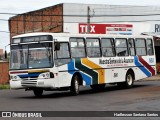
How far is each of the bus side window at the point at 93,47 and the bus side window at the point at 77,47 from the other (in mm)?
371

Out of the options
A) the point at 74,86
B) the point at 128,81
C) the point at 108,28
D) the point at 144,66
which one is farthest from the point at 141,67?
the point at 108,28

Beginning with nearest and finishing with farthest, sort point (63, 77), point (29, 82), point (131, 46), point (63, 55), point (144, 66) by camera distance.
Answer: point (29, 82)
point (63, 77)
point (63, 55)
point (131, 46)
point (144, 66)

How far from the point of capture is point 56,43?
20.5 m

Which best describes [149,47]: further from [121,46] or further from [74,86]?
[74,86]

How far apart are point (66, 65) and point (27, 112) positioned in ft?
21.7

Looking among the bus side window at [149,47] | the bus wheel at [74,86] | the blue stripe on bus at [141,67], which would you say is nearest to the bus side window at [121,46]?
the blue stripe on bus at [141,67]

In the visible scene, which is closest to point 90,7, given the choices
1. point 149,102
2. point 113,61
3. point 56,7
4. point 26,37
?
point 56,7

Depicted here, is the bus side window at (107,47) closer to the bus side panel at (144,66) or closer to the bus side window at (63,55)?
the bus side panel at (144,66)

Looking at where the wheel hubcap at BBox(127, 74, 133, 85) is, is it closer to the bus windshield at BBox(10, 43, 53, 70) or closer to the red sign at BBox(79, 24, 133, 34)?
the bus windshield at BBox(10, 43, 53, 70)

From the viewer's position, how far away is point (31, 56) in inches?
816

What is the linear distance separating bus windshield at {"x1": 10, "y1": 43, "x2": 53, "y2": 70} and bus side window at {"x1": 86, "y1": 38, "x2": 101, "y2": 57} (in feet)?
9.67

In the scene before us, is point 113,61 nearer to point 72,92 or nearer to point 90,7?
point 72,92

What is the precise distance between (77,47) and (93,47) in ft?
4.40

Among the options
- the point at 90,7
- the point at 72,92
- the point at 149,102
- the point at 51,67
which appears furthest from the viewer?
the point at 90,7
